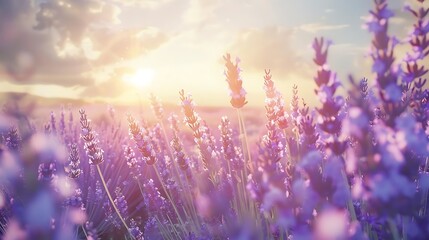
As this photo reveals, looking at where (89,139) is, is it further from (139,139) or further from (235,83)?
(235,83)

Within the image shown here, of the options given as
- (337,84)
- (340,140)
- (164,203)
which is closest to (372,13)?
(337,84)

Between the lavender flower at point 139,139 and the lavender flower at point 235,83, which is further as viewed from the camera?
the lavender flower at point 139,139

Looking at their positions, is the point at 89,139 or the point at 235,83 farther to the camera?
the point at 89,139

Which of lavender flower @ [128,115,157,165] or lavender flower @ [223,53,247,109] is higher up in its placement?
lavender flower @ [223,53,247,109]

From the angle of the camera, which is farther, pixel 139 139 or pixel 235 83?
pixel 139 139

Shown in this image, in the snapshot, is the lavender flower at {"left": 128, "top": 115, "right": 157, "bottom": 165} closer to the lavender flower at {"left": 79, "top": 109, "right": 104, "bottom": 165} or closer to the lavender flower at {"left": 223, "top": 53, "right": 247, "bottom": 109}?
the lavender flower at {"left": 79, "top": 109, "right": 104, "bottom": 165}

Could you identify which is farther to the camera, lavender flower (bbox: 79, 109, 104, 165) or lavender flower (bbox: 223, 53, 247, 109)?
lavender flower (bbox: 79, 109, 104, 165)

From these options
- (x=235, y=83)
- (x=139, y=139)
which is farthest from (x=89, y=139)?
(x=235, y=83)

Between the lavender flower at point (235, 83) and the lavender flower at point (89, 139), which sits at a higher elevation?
the lavender flower at point (235, 83)

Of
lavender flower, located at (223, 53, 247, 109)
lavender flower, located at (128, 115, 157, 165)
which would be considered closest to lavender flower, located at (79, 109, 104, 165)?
lavender flower, located at (128, 115, 157, 165)

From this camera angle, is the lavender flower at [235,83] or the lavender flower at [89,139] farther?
the lavender flower at [89,139]

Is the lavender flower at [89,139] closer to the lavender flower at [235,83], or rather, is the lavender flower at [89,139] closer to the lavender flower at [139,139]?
the lavender flower at [139,139]

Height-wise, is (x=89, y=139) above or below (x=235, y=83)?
below

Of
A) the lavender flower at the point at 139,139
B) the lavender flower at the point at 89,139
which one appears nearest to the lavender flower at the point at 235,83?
the lavender flower at the point at 139,139
